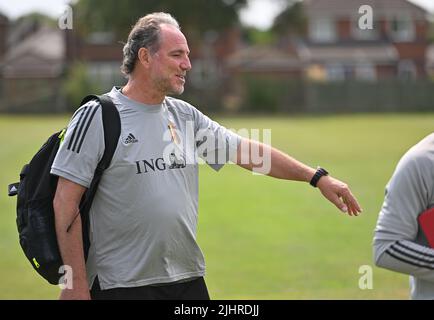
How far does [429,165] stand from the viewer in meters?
3.42

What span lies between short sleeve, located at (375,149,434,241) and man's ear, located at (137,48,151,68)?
137cm

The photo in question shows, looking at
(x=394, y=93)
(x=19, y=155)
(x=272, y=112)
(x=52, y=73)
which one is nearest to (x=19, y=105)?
(x=52, y=73)

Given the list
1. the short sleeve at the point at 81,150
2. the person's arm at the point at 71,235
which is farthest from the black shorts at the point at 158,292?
the short sleeve at the point at 81,150

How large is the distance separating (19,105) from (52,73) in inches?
404

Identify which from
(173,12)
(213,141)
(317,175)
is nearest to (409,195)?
(317,175)

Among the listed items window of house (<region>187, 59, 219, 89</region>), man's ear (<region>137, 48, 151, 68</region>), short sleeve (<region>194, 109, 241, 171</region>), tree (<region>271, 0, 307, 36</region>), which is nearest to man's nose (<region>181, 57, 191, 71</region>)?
man's ear (<region>137, 48, 151, 68</region>)

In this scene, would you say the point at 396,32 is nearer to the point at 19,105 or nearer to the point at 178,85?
the point at 19,105

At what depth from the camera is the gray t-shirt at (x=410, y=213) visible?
3.43 m

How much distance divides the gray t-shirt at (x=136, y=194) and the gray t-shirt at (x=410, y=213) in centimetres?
105

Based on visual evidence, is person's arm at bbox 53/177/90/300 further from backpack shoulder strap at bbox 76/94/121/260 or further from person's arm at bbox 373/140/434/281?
person's arm at bbox 373/140/434/281

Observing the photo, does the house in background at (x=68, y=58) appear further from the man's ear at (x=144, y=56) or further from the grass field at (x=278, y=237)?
the man's ear at (x=144, y=56)

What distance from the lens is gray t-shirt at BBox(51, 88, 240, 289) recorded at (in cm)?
374

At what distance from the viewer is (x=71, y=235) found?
3703 millimetres

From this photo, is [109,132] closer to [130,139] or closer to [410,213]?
[130,139]
